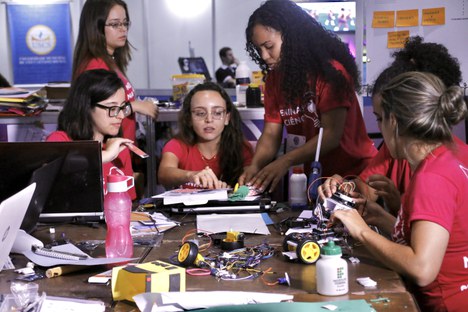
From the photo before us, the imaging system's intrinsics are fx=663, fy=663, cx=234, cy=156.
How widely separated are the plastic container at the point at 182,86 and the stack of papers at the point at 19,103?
→ 948 mm

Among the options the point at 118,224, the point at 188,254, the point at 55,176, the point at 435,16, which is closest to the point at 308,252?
the point at 188,254

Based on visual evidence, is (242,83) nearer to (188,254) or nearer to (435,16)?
(435,16)

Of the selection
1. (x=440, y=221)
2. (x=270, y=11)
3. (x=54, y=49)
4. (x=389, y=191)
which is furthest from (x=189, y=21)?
(x=440, y=221)

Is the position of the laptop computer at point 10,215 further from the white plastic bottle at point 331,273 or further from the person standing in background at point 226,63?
the person standing in background at point 226,63

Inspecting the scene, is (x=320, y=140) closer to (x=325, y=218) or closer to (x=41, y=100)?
(x=325, y=218)

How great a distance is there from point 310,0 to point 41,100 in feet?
7.17

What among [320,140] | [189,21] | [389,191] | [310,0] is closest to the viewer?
[389,191]

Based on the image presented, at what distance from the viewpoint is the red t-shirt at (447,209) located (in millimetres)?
1717

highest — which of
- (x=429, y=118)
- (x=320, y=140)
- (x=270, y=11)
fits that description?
(x=270, y=11)

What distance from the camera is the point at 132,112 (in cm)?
360

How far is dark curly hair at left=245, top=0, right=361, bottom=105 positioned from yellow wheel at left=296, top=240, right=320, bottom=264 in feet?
3.98

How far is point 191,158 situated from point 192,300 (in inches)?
68.9

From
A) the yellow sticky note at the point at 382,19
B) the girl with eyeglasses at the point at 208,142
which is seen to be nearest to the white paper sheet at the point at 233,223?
the girl with eyeglasses at the point at 208,142

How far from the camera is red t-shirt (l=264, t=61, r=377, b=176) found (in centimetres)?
295
